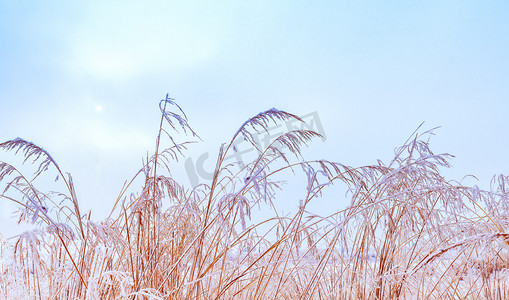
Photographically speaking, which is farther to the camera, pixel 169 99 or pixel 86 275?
pixel 86 275

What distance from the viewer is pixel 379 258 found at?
2613mm

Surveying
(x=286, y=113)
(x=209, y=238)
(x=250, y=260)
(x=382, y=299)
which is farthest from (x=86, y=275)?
(x=382, y=299)

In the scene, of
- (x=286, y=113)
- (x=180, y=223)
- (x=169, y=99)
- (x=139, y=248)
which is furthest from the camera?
(x=180, y=223)

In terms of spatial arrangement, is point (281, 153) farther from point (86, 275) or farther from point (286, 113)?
point (86, 275)

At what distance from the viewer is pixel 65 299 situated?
2053 mm

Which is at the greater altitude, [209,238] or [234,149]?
[234,149]

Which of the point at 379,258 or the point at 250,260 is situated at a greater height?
the point at 379,258

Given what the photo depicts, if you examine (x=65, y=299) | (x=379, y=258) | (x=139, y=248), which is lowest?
(x=65, y=299)

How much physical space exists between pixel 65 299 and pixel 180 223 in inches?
27.0

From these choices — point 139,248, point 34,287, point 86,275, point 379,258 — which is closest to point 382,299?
point 379,258

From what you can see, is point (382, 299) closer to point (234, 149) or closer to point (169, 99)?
point (234, 149)

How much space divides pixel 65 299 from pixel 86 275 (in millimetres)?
196

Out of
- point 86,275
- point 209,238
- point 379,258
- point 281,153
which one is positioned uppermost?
point 281,153

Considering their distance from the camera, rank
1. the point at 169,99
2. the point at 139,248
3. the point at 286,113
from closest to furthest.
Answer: the point at 286,113
the point at 169,99
the point at 139,248
